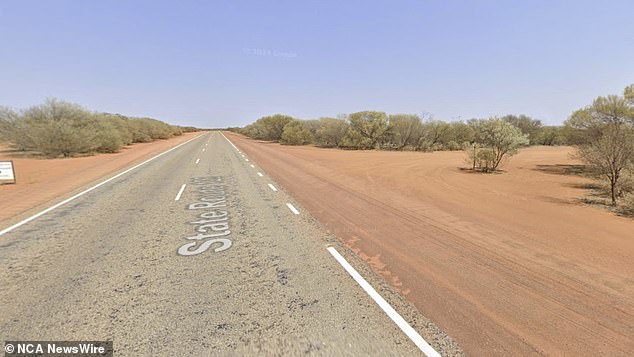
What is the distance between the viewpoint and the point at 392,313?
313 cm

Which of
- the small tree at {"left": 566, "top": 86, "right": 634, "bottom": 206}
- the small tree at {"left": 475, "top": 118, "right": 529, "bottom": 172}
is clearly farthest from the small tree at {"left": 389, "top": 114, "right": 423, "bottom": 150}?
the small tree at {"left": 475, "top": 118, "right": 529, "bottom": 172}

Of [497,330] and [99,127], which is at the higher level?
[99,127]

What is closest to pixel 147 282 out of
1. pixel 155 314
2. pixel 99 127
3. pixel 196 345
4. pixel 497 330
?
pixel 155 314

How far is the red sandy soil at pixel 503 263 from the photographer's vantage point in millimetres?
2896

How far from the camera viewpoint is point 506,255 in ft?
15.6

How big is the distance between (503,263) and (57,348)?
5.55 m

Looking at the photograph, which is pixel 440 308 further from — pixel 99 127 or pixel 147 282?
pixel 99 127

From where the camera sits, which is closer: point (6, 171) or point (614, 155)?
point (614, 155)

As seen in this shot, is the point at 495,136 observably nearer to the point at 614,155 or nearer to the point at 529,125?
the point at 614,155

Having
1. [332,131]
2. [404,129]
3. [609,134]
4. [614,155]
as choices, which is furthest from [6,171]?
[404,129]

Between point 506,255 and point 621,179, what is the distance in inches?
406

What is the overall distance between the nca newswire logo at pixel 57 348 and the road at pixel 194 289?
65 mm

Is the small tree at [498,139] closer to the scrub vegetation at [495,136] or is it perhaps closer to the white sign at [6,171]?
the scrub vegetation at [495,136]

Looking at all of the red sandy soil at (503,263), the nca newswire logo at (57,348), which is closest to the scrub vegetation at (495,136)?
the red sandy soil at (503,263)
